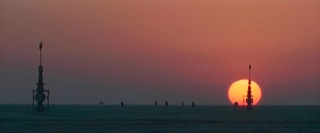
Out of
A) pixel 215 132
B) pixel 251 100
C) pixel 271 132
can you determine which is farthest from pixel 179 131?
pixel 251 100

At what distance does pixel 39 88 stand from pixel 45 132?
209ft

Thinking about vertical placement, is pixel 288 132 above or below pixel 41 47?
below

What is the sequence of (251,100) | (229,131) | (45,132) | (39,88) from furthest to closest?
(251,100)
(39,88)
(229,131)
(45,132)

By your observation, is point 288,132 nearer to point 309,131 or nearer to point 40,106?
point 309,131

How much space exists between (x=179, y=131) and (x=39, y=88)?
62750 millimetres

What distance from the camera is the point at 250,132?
59562 millimetres

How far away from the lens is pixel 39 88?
12025 centimetres

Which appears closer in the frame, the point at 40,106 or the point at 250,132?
the point at 250,132

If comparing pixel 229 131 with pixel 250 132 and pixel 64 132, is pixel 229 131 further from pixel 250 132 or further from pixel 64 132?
pixel 64 132

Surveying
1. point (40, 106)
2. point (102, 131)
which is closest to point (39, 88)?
point (40, 106)

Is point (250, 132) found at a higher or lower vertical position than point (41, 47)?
lower

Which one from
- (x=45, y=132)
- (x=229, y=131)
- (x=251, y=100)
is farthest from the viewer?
(x=251, y=100)

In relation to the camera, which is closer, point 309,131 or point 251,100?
point 309,131

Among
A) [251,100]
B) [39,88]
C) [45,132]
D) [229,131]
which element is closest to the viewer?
[45,132]
